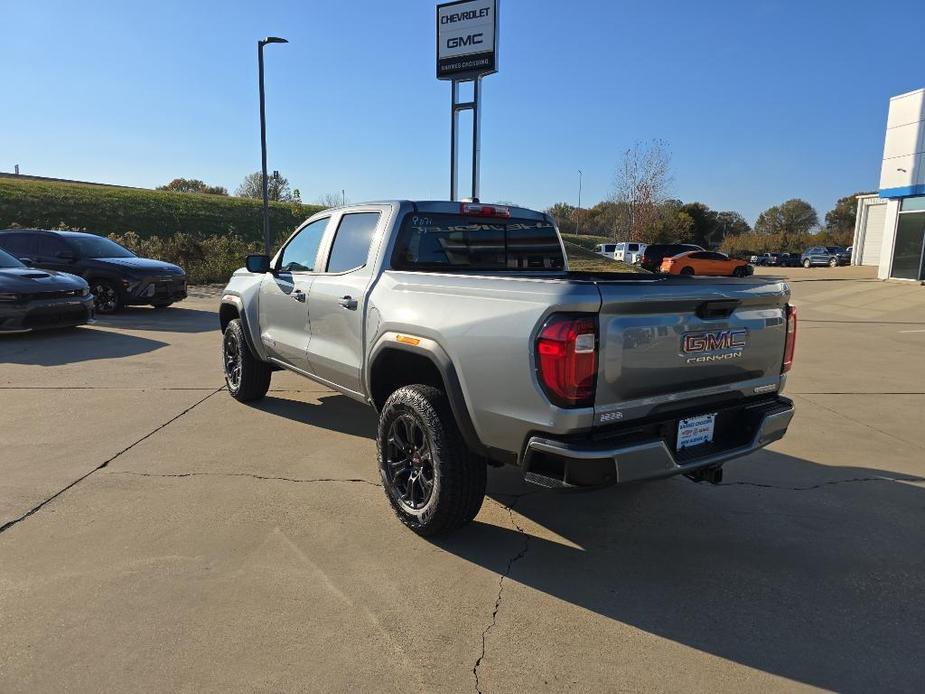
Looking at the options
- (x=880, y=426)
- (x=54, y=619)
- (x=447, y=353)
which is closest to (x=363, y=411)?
(x=447, y=353)

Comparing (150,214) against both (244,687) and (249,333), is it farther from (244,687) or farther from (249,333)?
(244,687)

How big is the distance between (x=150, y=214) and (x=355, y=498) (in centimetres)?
5013

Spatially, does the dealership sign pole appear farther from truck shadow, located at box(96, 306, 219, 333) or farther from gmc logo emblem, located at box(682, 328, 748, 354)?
gmc logo emblem, located at box(682, 328, 748, 354)

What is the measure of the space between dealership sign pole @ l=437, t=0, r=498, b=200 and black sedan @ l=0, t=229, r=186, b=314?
36.7 ft

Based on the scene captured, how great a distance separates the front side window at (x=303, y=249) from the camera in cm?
507

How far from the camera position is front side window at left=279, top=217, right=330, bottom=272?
16.6 ft

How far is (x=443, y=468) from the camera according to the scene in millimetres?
3266

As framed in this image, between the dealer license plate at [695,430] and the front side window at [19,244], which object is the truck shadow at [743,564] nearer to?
the dealer license plate at [695,430]

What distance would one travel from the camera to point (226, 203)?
194 feet

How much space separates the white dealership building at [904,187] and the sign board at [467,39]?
1612cm

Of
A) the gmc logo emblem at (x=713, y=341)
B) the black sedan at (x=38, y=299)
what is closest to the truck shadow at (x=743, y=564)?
the gmc logo emblem at (x=713, y=341)

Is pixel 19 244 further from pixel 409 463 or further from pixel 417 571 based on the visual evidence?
pixel 417 571

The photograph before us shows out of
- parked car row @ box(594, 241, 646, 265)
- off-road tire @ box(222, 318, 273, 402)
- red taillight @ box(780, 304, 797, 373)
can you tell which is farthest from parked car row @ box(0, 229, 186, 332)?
parked car row @ box(594, 241, 646, 265)

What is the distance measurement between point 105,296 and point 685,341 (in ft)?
40.3
